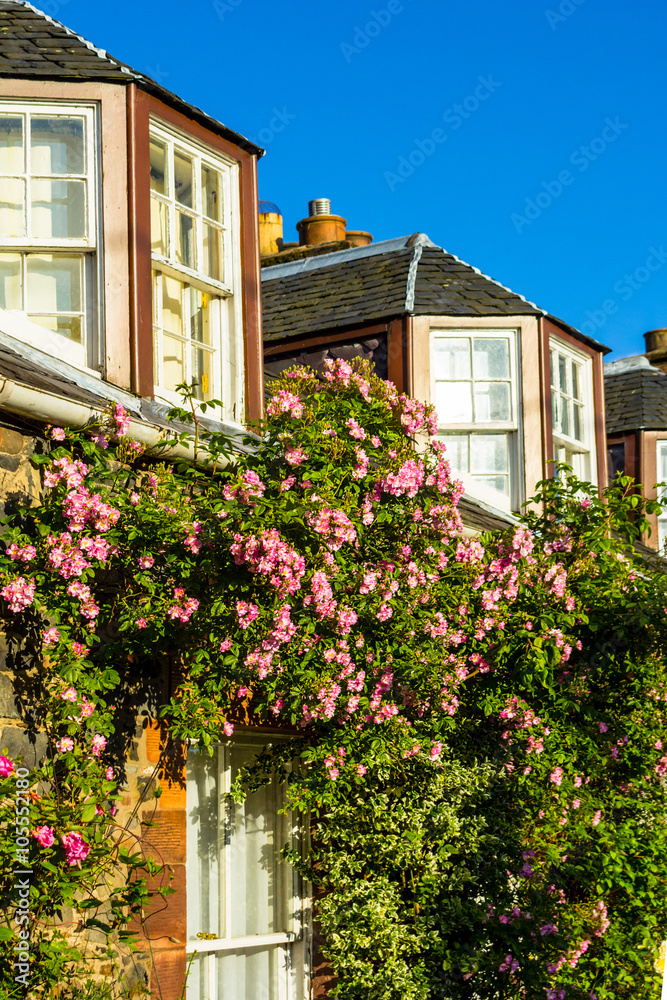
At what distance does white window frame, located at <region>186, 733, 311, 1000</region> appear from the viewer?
5965 mm

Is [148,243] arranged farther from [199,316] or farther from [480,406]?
[480,406]

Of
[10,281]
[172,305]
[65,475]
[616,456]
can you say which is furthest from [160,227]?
[616,456]

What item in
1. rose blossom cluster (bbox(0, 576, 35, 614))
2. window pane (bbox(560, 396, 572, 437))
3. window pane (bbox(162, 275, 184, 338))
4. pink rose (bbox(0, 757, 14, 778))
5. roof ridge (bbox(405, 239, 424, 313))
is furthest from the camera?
window pane (bbox(560, 396, 572, 437))

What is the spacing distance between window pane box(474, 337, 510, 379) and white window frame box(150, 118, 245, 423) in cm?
301

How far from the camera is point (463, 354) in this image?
32.2ft

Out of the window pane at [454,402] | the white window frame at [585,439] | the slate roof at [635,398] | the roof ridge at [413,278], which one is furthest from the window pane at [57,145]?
the slate roof at [635,398]

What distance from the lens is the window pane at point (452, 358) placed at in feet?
32.0

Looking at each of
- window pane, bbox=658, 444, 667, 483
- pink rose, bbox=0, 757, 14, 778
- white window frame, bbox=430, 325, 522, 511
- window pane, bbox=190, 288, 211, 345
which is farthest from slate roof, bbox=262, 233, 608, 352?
pink rose, bbox=0, 757, 14, 778

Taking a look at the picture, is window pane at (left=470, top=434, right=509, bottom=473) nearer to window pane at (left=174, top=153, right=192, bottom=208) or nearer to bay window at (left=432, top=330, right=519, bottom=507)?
bay window at (left=432, top=330, right=519, bottom=507)

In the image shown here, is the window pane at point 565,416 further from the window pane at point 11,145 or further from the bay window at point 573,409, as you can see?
the window pane at point 11,145

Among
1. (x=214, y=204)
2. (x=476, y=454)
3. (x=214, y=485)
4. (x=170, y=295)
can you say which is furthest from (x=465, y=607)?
(x=476, y=454)

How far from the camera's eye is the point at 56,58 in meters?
6.67

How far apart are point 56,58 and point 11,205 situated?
2.95ft

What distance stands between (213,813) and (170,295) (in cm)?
305
